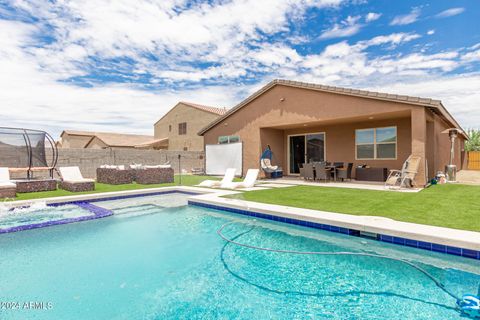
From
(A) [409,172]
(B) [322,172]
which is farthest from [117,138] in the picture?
(A) [409,172]

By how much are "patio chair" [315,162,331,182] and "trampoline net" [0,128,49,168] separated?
12438mm


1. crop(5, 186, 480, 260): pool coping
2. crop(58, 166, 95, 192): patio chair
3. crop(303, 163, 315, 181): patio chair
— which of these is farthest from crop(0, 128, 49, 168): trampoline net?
crop(303, 163, 315, 181): patio chair

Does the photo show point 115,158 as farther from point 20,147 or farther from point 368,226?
point 368,226

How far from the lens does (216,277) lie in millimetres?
3623

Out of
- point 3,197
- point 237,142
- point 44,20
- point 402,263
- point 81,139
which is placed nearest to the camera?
point 402,263

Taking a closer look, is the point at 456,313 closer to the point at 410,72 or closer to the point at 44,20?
the point at 44,20

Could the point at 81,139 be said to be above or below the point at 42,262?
above

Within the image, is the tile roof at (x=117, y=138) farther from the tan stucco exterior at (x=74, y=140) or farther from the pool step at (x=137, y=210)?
the pool step at (x=137, y=210)

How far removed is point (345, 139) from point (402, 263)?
33.5 feet

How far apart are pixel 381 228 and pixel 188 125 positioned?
2811cm

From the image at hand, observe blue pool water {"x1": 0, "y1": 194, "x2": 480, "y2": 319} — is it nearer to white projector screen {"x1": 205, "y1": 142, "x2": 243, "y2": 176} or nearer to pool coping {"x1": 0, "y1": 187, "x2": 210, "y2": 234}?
pool coping {"x1": 0, "y1": 187, "x2": 210, "y2": 234}

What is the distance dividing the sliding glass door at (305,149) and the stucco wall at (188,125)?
1447 cm

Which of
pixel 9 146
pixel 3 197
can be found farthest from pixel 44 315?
pixel 9 146

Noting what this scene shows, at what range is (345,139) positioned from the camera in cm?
1323
